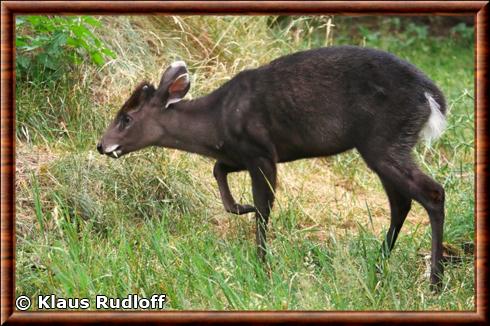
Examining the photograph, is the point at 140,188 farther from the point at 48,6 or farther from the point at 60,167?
the point at 48,6

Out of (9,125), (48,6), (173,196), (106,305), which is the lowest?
(106,305)

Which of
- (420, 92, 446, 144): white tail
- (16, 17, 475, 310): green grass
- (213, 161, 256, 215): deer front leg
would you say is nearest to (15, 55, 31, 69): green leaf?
(16, 17, 475, 310): green grass

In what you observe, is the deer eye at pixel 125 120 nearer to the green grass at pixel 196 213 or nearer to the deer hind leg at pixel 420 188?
the green grass at pixel 196 213

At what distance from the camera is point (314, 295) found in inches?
230

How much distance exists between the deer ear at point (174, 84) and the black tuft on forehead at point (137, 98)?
10 centimetres

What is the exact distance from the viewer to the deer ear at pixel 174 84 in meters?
7.53

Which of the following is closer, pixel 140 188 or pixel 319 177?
pixel 140 188

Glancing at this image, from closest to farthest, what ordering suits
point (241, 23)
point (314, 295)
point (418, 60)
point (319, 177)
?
point (314, 295) → point (319, 177) → point (241, 23) → point (418, 60)

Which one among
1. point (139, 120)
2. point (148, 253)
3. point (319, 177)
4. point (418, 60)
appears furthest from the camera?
point (418, 60)

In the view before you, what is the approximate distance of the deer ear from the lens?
7.53m

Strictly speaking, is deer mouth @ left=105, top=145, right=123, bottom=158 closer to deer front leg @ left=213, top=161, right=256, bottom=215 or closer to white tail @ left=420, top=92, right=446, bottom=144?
deer front leg @ left=213, top=161, right=256, bottom=215

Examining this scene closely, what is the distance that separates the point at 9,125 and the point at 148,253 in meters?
1.28

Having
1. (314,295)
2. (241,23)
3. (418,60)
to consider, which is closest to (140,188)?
(314,295)

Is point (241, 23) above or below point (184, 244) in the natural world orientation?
above
